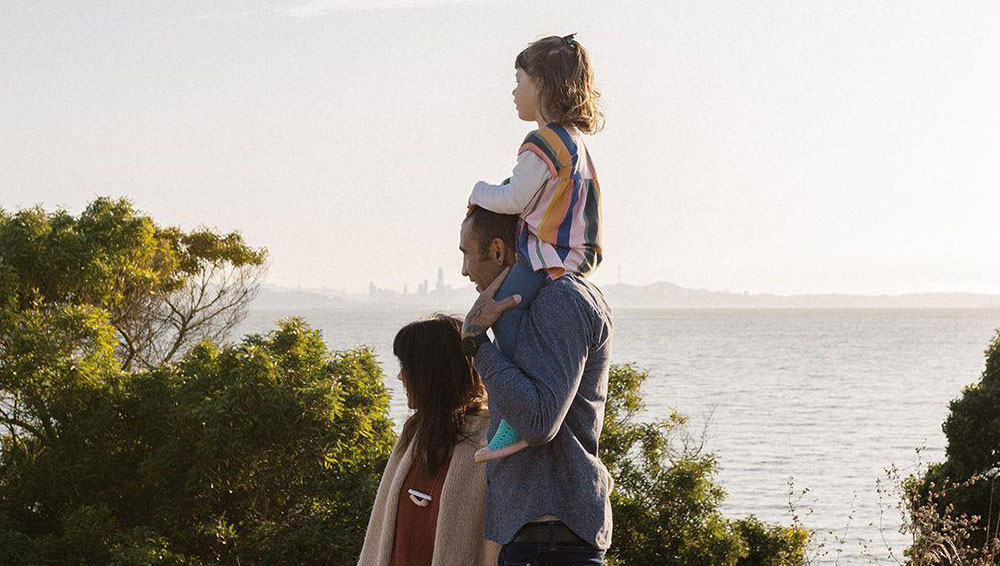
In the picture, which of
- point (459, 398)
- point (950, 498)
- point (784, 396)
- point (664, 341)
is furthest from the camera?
point (664, 341)

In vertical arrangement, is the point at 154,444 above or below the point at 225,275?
below

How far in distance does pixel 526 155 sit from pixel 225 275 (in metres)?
14.1

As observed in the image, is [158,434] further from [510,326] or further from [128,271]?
[510,326]

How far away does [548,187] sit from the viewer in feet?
8.64

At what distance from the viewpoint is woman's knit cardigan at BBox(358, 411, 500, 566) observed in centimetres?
331

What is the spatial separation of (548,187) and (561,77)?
286mm

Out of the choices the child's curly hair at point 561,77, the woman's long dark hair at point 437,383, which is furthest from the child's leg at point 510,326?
the woman's long dark hair at point 437,383

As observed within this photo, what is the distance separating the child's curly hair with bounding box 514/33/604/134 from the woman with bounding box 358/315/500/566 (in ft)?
2.79

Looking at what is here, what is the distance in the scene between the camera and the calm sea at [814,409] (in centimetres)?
2738

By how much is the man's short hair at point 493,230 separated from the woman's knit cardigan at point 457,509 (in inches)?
33.2

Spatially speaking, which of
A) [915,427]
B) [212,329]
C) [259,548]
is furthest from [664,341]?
[259,548]

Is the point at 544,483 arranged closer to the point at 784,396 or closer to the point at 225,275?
the point at 225,275

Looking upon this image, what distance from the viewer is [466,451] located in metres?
3.41

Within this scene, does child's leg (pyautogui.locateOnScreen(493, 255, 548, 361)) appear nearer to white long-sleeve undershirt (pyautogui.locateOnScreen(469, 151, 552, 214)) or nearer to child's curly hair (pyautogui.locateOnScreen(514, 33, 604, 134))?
white long-sleeve undershirt (pyautogui.locateOnScreen(469, 151, 552, 214))
